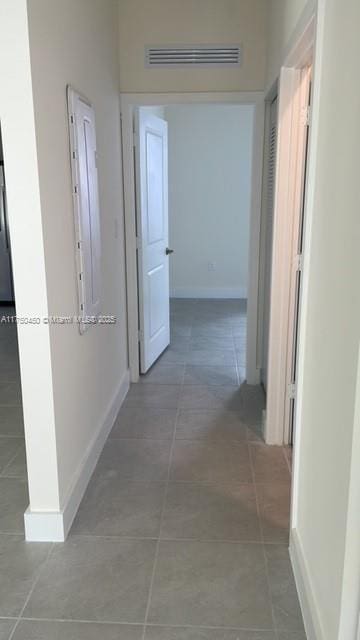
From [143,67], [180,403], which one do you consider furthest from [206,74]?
[180,403]

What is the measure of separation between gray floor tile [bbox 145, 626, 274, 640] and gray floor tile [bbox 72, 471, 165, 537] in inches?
21.2

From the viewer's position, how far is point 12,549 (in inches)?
89.4

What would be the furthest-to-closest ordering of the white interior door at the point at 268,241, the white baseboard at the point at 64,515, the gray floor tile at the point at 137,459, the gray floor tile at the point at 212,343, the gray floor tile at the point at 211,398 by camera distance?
the gray floor tile at the point at 212,343
the gray floor tile at the point at 211,398
the white interior door at the point at 268,241
the gray floor tile at the point at 137,459
the white baseboard at the point at 64,515

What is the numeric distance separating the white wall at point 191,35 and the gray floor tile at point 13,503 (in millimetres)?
2750

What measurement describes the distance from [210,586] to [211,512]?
489 millimetres

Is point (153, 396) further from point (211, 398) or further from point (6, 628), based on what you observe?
point (6, 628)

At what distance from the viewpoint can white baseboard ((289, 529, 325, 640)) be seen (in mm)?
1716

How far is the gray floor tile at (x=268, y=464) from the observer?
9.30ft

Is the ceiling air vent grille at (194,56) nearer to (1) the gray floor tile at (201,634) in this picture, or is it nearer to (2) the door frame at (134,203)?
(2) the door frame at (134,203)

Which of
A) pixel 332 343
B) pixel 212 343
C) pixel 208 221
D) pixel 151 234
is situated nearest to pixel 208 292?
pixel 208 221

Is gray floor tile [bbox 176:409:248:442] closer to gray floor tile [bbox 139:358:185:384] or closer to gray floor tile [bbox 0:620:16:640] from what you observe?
gray floor tile [bbox 139:358:185:384]

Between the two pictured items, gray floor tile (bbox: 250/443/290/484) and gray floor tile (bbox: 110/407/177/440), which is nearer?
gray floor tile (bbox: 250/443/290/484)

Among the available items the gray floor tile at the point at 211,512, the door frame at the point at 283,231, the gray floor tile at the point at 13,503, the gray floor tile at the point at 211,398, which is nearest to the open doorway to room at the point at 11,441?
the gray floor tile at the point at 13,503

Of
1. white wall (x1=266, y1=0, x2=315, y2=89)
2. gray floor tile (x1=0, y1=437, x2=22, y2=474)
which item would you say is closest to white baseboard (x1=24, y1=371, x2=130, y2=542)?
gray floor tile (x1=0, y1=437, x2=22, y2=474)
